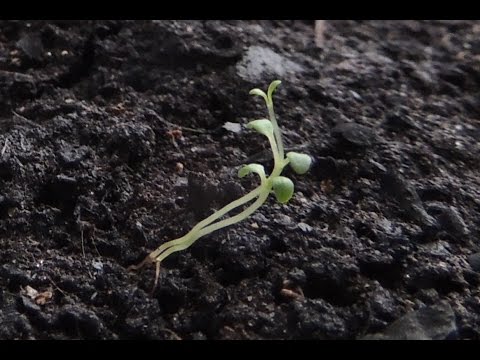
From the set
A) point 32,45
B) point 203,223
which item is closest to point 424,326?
point 203,223

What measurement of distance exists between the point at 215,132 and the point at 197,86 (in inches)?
4.5

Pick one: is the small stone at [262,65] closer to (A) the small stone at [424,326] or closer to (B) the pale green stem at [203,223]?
(B) the pale green stem at [203,223]

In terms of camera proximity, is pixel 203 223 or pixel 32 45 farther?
pixel 32 45

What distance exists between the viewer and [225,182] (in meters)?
0.97

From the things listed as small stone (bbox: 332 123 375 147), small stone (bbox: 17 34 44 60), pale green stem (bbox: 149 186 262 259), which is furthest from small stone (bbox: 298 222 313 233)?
small stone (bbox: 17 34 44 60)

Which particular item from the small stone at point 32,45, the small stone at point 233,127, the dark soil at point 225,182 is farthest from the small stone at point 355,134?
the small stone at point 32,45

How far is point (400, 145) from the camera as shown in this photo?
1067 mm

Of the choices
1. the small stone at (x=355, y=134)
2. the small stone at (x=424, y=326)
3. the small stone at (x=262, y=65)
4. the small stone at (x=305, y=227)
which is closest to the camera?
→ the small stone at (x=424, y=326)

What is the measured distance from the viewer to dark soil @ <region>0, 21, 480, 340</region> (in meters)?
0.83

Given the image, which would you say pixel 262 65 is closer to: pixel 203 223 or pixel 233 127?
pixel 233 127

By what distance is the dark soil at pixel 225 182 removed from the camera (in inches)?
32.7

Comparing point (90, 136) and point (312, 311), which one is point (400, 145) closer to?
point (312, 311)

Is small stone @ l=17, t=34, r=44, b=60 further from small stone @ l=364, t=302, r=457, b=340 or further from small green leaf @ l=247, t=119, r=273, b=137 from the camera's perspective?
small stone @ l=364, t=302, r=457, b=340

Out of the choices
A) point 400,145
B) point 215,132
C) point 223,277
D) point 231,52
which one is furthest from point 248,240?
point 231,52
